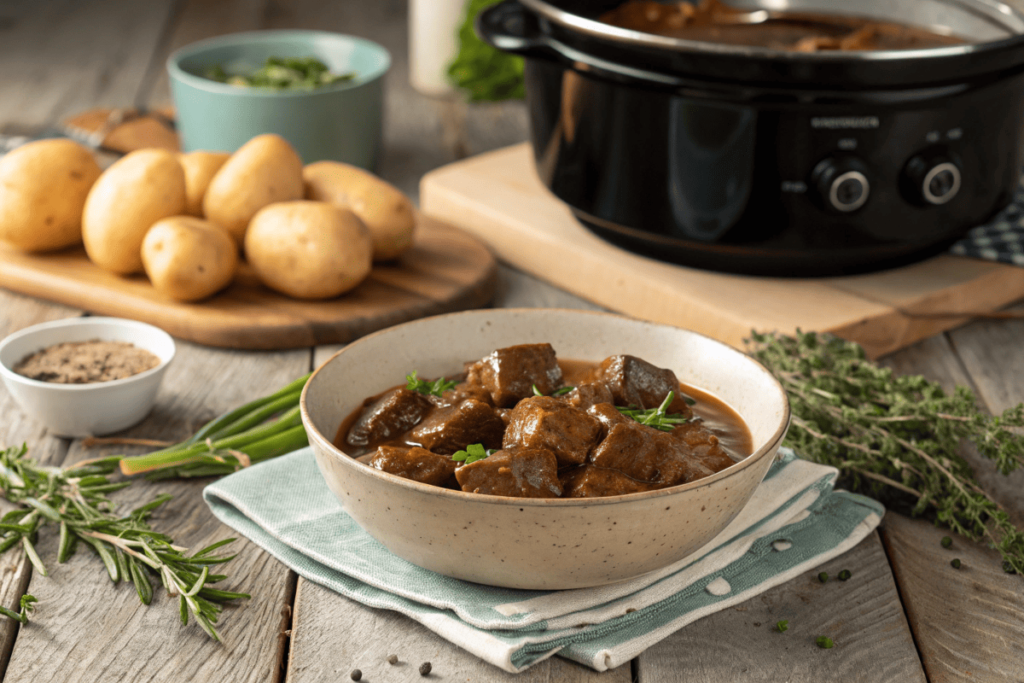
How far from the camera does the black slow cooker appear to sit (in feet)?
5.42

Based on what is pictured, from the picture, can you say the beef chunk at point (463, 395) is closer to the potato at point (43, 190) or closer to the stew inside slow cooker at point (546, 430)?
the stew inside slow cooker at point (546, 430)

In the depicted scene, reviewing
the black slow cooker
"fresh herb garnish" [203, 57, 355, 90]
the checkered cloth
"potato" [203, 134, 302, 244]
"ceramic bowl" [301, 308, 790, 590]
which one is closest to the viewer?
"ceramic bowl" [301, 308, 790, 590]

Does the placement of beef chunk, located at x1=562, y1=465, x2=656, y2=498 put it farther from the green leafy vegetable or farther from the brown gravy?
the green leafy vegetable

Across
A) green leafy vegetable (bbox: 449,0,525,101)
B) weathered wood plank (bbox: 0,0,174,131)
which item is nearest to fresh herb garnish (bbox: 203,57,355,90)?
green leafy vegetable (bbox: 449,0,525,101)

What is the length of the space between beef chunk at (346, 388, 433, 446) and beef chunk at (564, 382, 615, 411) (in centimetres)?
19

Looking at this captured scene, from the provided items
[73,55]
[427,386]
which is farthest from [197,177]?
[73,55]

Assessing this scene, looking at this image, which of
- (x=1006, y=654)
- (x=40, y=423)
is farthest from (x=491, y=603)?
(x=40, y=423)

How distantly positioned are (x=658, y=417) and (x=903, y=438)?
43 cm

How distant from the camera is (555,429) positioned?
1118mm

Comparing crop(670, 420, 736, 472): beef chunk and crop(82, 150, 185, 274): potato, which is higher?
crop(670, 420, 736, 472): beef chunk

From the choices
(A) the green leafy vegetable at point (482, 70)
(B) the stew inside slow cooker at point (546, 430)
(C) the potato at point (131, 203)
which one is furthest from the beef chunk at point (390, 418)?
(A) the green leafy vegetable at point (482, 70)

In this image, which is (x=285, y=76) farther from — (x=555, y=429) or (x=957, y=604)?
(x=957, y=604)

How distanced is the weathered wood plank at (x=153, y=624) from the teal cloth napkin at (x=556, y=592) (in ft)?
0.13

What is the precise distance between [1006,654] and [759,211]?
85cm
